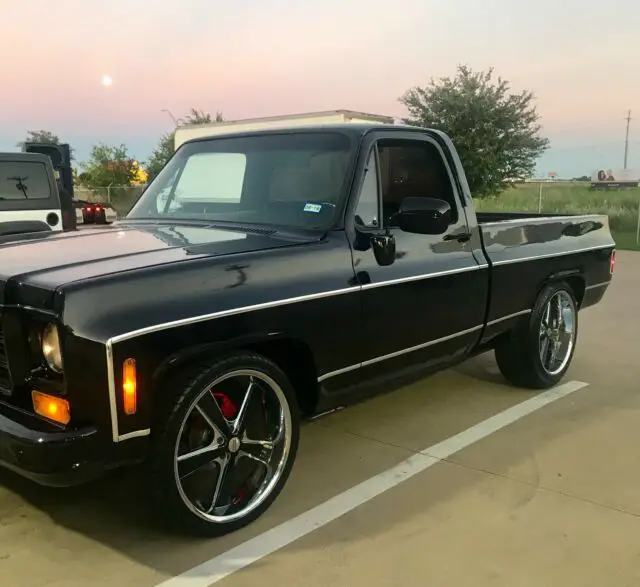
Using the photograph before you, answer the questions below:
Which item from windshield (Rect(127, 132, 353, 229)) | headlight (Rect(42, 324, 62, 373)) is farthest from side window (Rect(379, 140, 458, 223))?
headlight (Rect(42, 324, 62, 373))

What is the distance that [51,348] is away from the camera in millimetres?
2697

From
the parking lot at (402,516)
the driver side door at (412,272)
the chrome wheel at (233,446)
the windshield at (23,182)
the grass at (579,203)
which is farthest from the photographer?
the grass at (579,203)

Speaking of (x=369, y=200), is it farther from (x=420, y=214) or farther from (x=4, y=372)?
(x=4, y=372)

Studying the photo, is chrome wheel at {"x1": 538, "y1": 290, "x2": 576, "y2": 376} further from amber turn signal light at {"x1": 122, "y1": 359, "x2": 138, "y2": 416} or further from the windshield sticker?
amber turn signal light at {"x1": 122, "y1": 359, "x2": 138, "y2": 416}

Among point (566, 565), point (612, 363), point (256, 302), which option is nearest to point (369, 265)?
point (256, 302)

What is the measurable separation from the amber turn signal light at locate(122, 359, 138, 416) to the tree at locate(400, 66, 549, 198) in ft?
82.4

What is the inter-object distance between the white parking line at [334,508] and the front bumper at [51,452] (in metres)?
0.60

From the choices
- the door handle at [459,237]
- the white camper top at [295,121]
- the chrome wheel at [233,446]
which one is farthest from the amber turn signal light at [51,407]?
the white camper top at [295,121]

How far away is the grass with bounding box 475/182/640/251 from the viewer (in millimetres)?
21188

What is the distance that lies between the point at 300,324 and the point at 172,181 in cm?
183

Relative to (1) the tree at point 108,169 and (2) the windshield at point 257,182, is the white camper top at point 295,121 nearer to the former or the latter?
(2) the windshield at point 257,182

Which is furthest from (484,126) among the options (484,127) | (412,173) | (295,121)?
(412,173)

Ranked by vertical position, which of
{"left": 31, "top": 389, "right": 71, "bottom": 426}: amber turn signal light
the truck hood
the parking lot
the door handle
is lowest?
the parking lot

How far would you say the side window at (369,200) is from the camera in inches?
149
